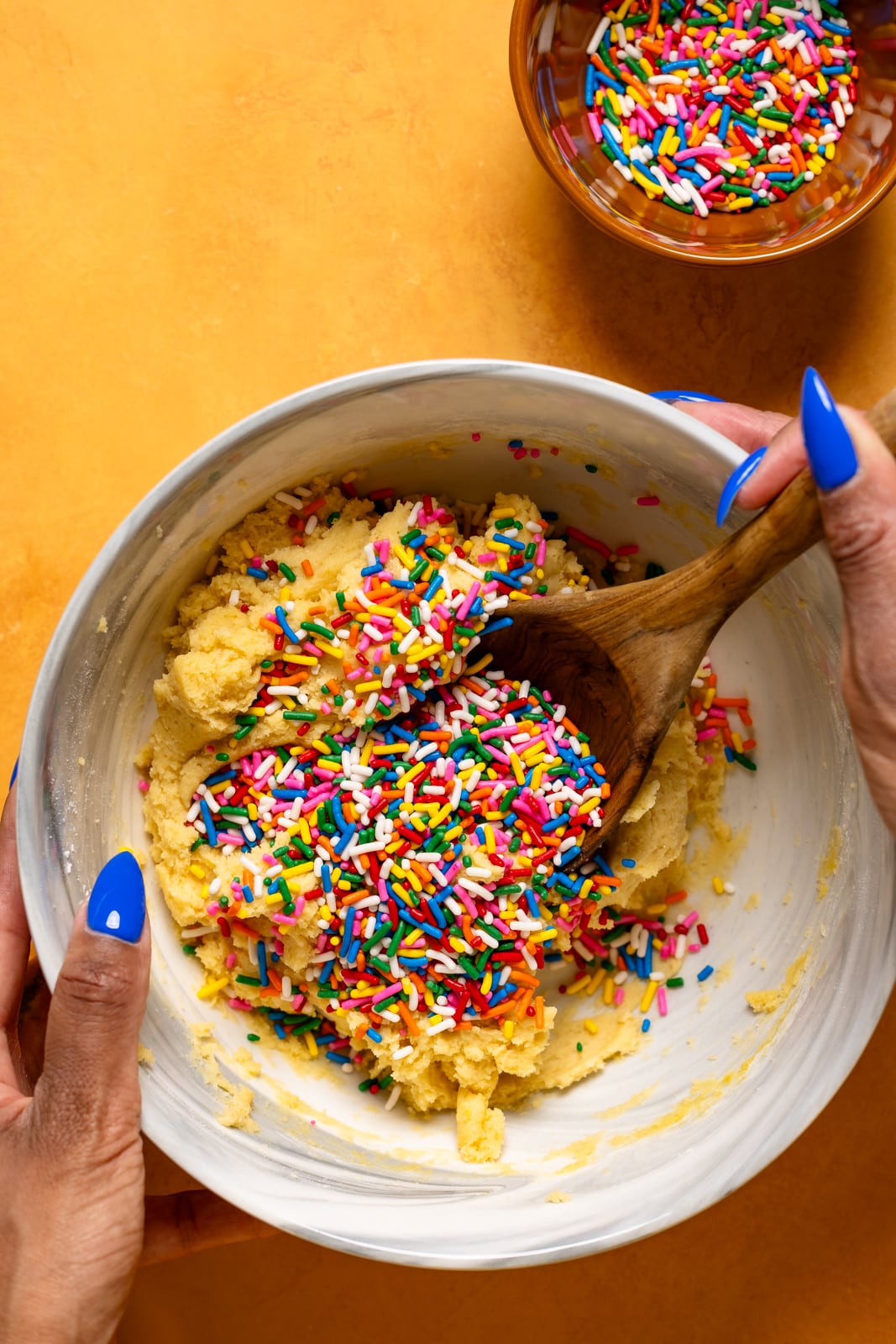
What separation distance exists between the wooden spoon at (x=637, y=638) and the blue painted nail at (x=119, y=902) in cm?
64

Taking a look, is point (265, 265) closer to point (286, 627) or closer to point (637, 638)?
point (286, 627)

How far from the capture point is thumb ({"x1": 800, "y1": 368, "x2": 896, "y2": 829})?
1.20m

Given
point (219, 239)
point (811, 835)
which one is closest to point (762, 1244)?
point (811, 835)

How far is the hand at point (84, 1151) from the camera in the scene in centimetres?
135

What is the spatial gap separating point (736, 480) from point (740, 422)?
1.08ft

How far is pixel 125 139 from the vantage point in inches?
76.4

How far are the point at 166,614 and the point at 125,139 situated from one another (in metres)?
0.90

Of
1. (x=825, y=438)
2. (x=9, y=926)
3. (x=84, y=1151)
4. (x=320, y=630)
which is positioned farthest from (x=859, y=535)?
(x=9, y=926)

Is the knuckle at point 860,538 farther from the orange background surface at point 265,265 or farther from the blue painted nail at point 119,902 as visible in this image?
the blue painted nail at point 119,902

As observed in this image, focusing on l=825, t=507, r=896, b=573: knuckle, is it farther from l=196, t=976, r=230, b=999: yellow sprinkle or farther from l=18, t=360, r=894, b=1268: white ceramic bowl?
l=196, t=976, r=230, b=999: yellow sprinkle

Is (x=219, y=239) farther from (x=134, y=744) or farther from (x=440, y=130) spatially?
(x=134, y=744)

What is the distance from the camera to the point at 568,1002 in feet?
6.03

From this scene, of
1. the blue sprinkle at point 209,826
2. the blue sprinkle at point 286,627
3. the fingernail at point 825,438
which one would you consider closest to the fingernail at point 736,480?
the fingernail at point 825,438

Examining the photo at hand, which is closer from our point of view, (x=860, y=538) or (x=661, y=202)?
(x=860, y=538)
